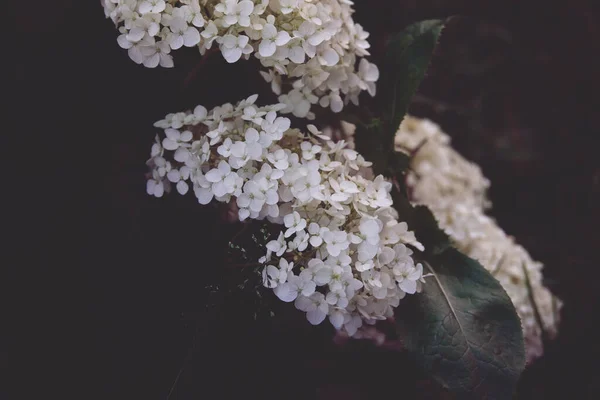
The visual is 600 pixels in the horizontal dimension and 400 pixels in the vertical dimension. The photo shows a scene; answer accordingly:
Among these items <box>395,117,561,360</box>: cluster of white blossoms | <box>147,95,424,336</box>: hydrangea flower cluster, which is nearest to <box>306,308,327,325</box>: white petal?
<box>147,95,424,336</box>: hydrangea flower cluster

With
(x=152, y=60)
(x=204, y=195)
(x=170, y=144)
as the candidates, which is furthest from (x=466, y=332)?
(x=152, y=60)

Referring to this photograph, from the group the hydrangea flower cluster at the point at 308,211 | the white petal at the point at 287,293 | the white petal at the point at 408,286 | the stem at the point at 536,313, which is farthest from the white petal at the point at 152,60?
the stem at the point at 536,313

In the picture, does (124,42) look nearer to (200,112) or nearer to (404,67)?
(200,112)

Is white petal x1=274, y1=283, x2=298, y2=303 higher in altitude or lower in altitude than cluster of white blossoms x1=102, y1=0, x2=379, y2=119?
lower

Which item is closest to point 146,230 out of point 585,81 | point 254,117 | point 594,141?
point 254,117

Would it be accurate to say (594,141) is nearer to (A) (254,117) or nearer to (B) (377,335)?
(B) (377,335)

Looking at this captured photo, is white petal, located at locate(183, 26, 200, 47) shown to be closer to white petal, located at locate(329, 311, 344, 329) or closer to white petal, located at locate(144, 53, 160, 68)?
white petal, located at locate(144, 53, 160, 68)
